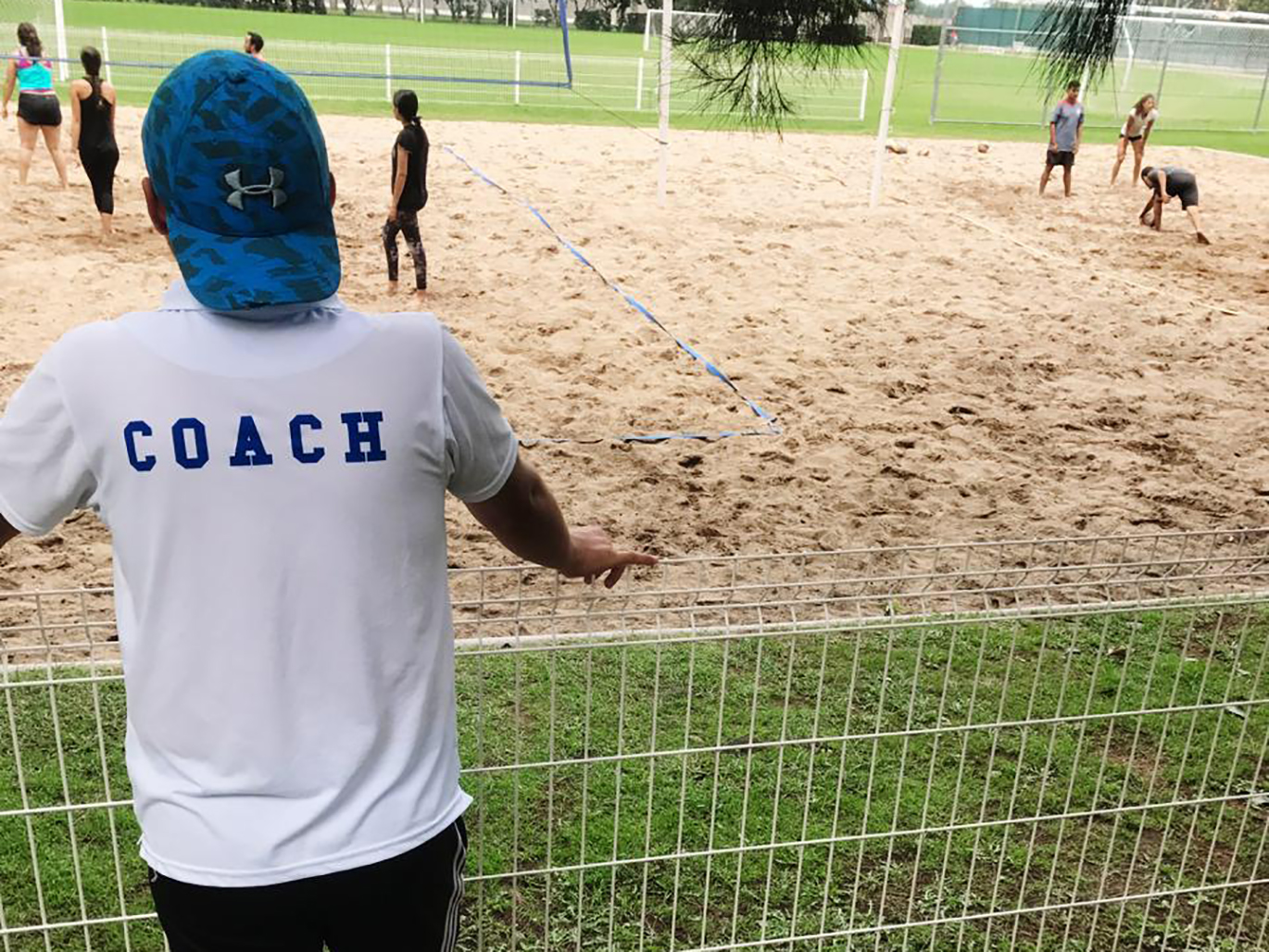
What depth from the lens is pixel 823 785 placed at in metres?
3.49

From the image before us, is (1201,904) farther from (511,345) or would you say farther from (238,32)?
(238,32)

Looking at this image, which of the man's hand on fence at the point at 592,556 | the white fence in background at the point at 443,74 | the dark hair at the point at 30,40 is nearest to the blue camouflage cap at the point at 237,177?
the man's hand on fence at the point at 592,556

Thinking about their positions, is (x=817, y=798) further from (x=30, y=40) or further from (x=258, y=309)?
(x=30, y=40)

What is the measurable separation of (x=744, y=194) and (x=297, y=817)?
528 inches

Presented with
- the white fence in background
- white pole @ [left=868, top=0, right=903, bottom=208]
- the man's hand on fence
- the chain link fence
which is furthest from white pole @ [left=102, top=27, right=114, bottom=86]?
the man's hand on fence

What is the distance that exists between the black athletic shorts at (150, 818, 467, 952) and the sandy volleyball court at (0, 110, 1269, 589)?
11.6ft

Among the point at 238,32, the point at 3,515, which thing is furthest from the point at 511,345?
the point at 238,32

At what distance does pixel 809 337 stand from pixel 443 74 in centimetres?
1923

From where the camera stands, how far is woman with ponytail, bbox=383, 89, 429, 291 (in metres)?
8.46

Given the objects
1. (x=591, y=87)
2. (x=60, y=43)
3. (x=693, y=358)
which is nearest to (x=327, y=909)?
(x=693, y=358)

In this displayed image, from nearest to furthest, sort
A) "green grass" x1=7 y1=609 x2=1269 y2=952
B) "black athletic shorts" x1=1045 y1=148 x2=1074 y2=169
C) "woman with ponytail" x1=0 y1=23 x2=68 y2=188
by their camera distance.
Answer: "green grass" x1=7 y1=609 x2=1269 y2=952 → "woman with ponytail" x1=0 y1=23 x2=68 y2=188 → "black athletic shorts" x1=1045 y1=148 x2=1074 y2=169

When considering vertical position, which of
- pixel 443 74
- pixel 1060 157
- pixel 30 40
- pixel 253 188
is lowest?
pixel 443 74

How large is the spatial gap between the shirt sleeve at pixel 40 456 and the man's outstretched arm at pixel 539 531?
1.59ft

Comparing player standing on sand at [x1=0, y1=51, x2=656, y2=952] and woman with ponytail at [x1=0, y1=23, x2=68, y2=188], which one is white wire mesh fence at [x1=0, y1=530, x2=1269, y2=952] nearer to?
player standing on sand at [x1=0, y1=51, x2=656, y2=952]
